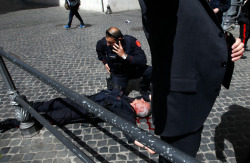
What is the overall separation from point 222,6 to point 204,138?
4.23 m

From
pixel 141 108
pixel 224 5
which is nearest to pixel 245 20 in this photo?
pixel 224 5

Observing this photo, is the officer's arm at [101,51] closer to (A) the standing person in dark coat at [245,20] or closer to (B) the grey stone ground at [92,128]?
(B) the grey stone ground at [92,128]

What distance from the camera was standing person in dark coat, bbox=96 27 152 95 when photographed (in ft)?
11.6

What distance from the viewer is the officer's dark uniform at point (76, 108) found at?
3.12 metres

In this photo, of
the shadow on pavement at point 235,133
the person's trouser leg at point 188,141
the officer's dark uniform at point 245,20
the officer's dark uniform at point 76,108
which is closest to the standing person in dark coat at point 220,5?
the officer's dark uniform at point 245,20

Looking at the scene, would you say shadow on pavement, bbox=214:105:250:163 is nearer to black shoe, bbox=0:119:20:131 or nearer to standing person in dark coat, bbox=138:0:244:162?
standing person in dark coat, bbox=138:0:244:162

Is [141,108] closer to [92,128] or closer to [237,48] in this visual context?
[92,128]

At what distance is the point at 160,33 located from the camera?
48.8 inches

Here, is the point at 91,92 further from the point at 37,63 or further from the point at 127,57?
the point at 37,63

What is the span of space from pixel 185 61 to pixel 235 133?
2.24 meters

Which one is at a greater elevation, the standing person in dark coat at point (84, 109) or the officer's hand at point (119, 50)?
the officer's hand at point (119, 50)

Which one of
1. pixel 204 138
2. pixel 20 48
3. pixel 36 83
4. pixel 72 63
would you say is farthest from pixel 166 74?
pixel 20 48

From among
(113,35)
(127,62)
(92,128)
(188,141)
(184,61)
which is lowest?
(92,128)

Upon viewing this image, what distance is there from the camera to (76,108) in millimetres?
3246
